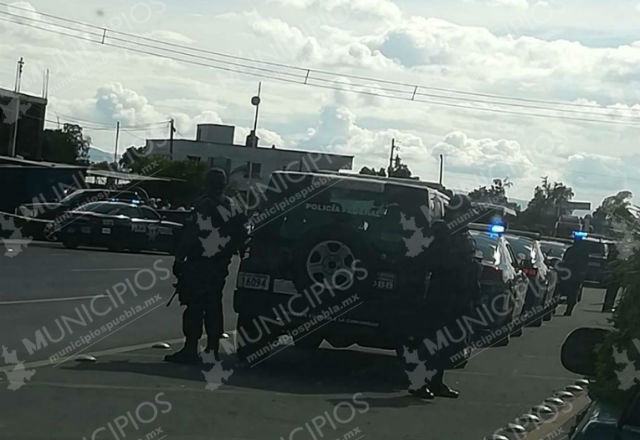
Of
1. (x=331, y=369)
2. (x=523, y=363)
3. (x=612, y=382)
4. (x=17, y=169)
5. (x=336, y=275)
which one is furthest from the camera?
(x=17, y=169)

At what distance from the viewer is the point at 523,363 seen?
15.1 metres

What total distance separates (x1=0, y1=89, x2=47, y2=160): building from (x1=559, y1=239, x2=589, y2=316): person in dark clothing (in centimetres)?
2961

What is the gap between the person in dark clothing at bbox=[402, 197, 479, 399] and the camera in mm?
11094

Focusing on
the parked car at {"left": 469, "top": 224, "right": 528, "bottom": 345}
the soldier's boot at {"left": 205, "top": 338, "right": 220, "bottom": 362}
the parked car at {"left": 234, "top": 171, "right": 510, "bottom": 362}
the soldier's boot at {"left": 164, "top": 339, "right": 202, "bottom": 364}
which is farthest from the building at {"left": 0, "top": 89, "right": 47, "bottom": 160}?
the soldier's boot at {"left": 164, "top": 339, "right": 202, "bottom": 364}

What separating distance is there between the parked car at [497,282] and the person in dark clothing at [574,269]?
7.22 m

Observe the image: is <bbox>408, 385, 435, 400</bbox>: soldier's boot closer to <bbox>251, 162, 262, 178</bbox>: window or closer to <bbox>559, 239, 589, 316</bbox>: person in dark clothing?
<bbox>559, 239, 589, 316</bbox>: person in dark clothing

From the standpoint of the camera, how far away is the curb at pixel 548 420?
930cm

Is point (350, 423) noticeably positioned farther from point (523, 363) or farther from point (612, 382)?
point (523, 363)

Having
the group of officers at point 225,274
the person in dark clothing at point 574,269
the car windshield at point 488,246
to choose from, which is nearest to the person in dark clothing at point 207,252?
the group of officers at point 225,274

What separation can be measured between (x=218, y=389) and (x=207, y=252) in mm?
1665

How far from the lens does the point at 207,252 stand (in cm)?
1126

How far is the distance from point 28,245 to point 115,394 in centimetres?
2203

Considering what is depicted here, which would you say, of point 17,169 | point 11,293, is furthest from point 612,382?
point 17,169

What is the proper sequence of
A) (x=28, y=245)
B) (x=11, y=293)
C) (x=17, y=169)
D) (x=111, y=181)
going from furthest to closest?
(x=111, y=181)
(x=17, y=169)
(x=28, y=245)
(x=11, y=293)
